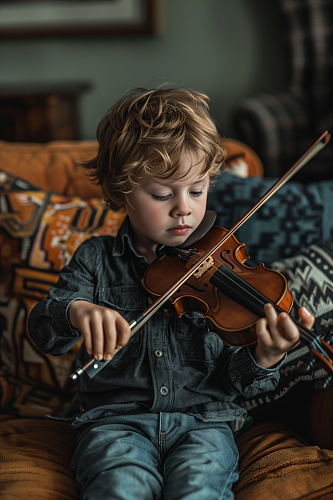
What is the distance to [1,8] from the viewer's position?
2.33 m

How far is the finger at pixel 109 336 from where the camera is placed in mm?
626

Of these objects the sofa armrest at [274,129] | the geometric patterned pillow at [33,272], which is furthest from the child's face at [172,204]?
the sofa armrest at [274,129]

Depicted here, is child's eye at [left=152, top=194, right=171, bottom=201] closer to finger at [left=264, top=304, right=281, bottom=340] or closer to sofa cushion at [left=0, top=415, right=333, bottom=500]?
finger at [left=264, top=304, right=281, bottom=340]

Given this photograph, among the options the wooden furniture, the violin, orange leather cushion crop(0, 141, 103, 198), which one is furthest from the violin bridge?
the wooden furniture

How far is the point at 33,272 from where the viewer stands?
109 cm

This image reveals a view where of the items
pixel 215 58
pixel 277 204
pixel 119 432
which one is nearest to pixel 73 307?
pixel 119 432

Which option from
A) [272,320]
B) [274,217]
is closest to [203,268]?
[272,320]

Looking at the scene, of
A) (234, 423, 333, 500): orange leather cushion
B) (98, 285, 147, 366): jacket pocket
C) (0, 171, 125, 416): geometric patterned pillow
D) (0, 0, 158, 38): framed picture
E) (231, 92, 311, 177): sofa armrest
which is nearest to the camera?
(234, 423, 333, 500): orange leather cushion

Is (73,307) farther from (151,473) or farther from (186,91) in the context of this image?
(186,91)

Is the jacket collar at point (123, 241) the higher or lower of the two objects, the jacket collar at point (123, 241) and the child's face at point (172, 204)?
the lower

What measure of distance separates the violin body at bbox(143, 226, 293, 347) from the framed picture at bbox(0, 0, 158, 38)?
1.93 m

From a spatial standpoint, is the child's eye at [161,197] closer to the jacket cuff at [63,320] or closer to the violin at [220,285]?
the violin at [220,285]

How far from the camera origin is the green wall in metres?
2.37

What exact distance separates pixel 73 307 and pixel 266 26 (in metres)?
2.20
